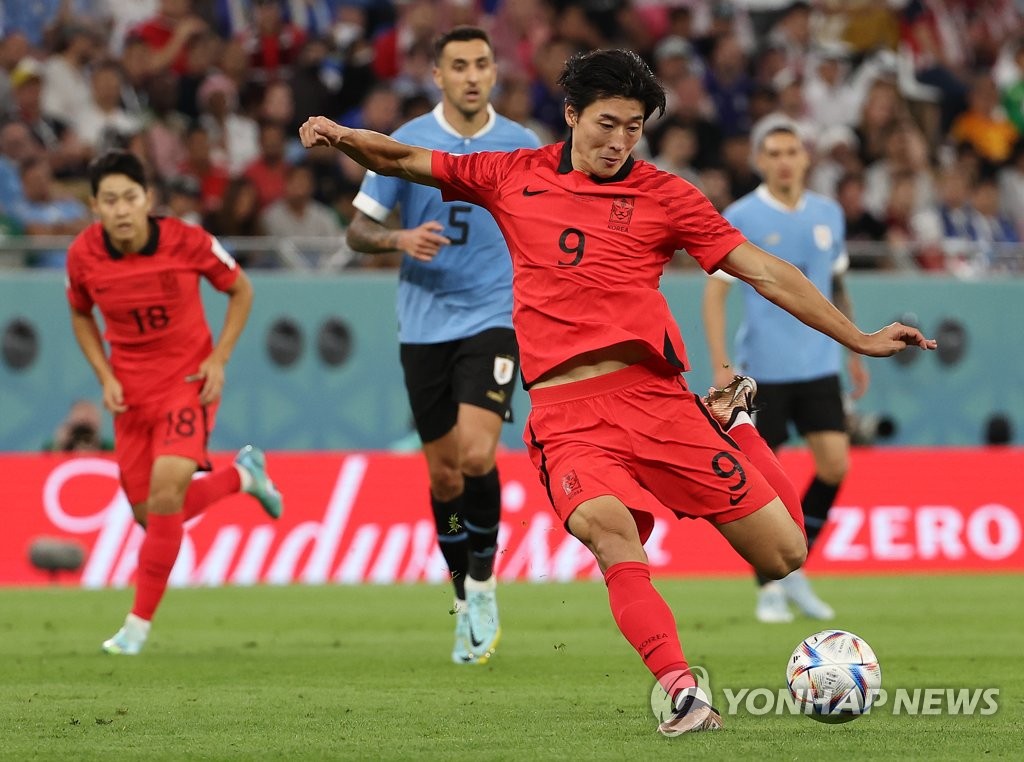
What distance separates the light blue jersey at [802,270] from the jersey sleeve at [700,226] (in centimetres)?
476

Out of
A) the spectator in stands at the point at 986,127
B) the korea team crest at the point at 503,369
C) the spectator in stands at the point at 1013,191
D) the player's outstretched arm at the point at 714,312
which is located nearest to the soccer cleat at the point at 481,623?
the korea team crest at the point at 503,369

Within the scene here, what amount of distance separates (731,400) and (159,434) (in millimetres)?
3714

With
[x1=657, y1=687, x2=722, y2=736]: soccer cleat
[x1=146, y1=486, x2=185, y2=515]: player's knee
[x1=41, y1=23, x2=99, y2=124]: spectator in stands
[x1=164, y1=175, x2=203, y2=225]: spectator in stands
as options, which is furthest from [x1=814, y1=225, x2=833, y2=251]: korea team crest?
[x1=41, y1=23, x2=99, y2=124]: spectator in stands

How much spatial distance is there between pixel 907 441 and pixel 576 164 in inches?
462

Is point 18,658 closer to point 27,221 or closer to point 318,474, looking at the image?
point 318,474

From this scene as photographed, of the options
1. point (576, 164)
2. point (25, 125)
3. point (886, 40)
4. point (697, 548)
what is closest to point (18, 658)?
point (576, 164)

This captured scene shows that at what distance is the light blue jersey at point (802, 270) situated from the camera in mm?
11492

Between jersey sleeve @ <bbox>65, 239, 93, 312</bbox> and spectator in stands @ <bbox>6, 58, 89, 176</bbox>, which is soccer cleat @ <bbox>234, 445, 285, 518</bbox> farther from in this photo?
spectator in stands @ <bbox>6, 58, 89, 176</bbox>

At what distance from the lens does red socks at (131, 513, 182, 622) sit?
9.41m

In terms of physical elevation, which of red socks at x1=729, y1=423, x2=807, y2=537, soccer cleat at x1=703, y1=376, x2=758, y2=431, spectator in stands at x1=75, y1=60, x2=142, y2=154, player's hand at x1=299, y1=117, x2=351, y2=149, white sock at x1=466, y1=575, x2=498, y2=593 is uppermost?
player's hand at x1=299, y1=117, x2=351, y2=149

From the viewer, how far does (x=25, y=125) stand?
54.3 ft

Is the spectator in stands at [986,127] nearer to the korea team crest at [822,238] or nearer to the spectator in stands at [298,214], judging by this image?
the spectator in stands at [298,214]

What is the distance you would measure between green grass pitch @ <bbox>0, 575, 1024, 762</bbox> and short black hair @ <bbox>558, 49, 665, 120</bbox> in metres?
2.25

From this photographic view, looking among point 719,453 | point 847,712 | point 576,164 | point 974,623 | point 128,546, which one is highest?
point 576,164
